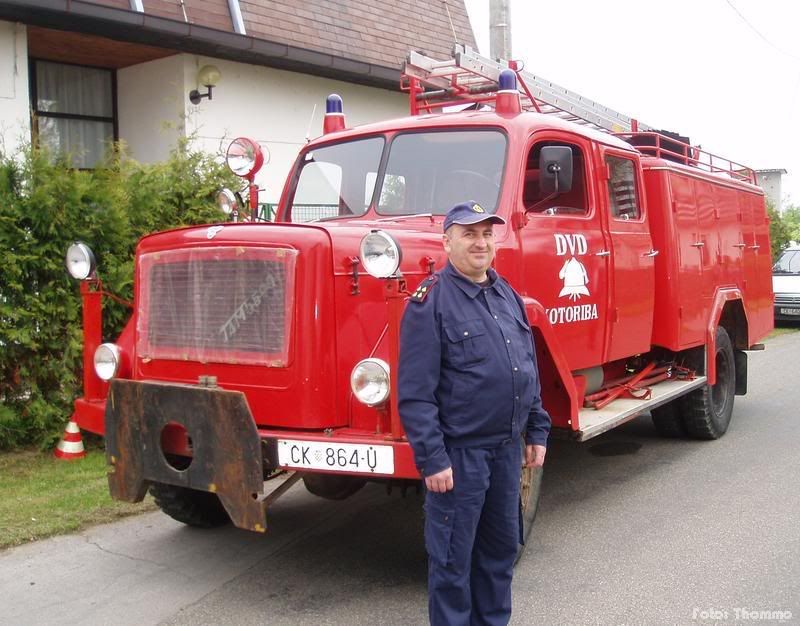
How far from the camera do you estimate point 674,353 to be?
7.34 meters

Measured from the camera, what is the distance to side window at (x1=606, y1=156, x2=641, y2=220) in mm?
6090

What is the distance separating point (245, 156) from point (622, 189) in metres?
2.70

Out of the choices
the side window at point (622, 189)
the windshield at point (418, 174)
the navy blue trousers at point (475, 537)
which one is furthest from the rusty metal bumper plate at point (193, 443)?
the side window at point (622, 189)

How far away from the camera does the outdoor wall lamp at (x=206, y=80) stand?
1088 cm

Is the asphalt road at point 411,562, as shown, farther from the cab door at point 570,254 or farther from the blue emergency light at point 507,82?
the blue emergency light at point 507,82

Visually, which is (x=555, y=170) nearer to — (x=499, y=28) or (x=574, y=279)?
(x=574, y=279)

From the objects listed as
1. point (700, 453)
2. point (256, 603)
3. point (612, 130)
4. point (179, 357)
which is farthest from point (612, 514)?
point (612, 130)

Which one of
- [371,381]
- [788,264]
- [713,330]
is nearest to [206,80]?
[713,330]

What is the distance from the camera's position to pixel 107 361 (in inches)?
188

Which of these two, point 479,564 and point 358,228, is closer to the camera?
point 479,564

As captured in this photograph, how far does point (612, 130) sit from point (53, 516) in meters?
5.37

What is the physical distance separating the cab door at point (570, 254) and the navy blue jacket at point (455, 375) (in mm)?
1634

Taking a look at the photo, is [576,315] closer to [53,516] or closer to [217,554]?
[217,554]

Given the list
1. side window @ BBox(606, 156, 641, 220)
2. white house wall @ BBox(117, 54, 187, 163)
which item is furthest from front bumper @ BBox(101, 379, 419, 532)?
white house wall @ BBox(117, 54, 187, 163)
